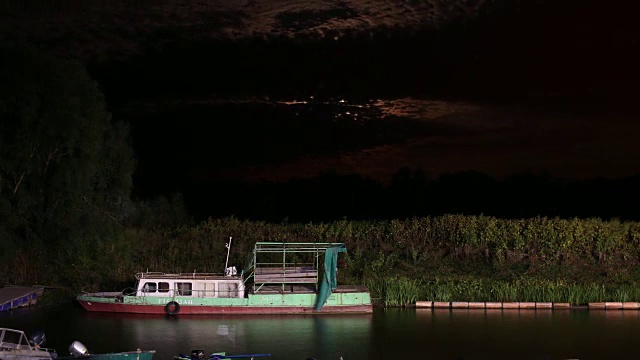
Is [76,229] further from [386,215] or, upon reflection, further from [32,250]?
[386,215]

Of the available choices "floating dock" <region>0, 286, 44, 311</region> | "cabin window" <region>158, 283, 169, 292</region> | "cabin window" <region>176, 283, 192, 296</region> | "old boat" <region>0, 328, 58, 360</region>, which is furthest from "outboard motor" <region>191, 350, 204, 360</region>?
"floating dock" <region>0, 286, 44, 311</region>

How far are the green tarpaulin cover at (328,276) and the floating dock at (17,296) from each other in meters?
13.0

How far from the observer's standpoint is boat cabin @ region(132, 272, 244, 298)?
130 ft

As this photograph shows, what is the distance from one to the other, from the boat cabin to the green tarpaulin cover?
350 cm

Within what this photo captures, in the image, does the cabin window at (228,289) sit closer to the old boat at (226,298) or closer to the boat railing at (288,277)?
the old boat at (226,298)

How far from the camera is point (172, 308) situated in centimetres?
3919

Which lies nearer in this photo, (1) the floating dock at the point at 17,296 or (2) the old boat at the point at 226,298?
(1) the floating dock at the point at 17,296

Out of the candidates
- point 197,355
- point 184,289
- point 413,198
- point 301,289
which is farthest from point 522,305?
point 413,198

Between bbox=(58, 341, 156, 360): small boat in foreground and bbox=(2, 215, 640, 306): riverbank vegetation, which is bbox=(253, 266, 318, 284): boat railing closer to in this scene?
bbox=(2, 215, 640, 306): riverbank vegetation

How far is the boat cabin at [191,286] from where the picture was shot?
39500 millimetres

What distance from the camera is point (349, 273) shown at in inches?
1777

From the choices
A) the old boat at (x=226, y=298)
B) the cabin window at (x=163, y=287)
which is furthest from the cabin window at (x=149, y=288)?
the cabin window at (x=163, y=287)

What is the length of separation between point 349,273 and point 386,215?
3787 centimetres

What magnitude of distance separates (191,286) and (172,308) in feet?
4.21
